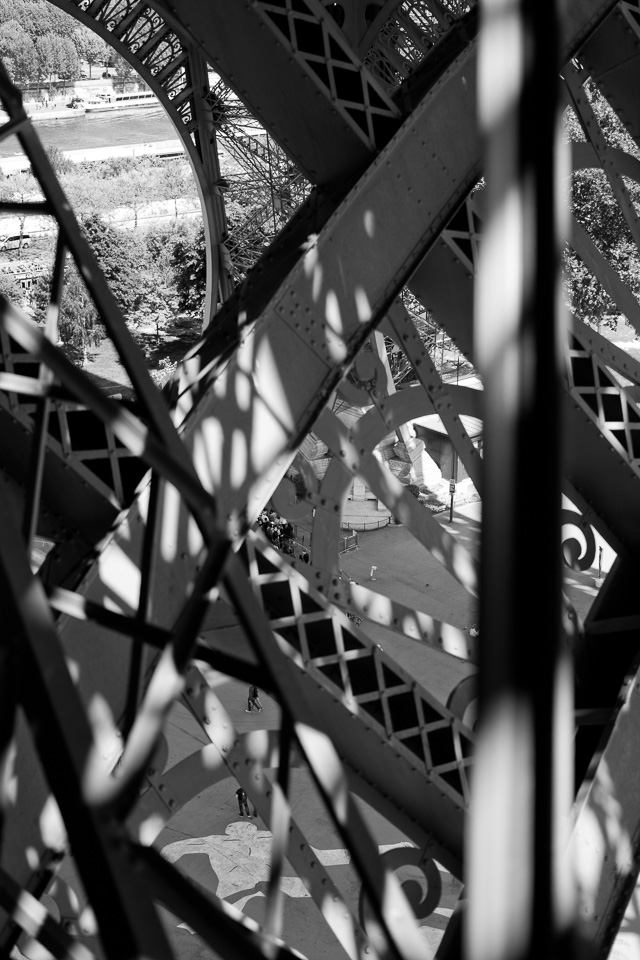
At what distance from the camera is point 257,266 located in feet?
20.1

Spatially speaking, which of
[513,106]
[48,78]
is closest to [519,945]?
[513,106]

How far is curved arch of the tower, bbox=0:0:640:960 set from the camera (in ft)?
3.89

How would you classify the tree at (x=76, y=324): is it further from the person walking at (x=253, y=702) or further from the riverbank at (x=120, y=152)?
the person walking at (x=253, y=702)

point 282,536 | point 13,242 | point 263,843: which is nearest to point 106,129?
point 13,242

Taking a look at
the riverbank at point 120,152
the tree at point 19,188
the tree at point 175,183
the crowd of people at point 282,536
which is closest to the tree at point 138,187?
the tree at point 175,183

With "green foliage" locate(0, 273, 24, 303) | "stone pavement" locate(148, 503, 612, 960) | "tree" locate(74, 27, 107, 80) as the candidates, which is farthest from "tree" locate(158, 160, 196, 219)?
"stone pavement" locate(148, 503, 612, 960)

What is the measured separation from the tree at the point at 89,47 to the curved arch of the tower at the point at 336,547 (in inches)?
3000

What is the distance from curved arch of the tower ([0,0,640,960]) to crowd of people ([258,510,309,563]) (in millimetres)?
14902

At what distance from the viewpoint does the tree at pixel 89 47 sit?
77812mm

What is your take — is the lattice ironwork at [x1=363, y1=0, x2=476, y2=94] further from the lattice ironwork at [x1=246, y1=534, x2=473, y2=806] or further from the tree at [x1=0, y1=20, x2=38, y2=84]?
the tree at [x1=0, y1=20, x2=38, y2=84]

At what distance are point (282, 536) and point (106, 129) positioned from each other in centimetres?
5668

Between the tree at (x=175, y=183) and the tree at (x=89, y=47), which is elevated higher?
the tree at (x=89, y=47)

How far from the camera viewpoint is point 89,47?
78125 millimetres

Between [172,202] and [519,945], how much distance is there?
62.0m
